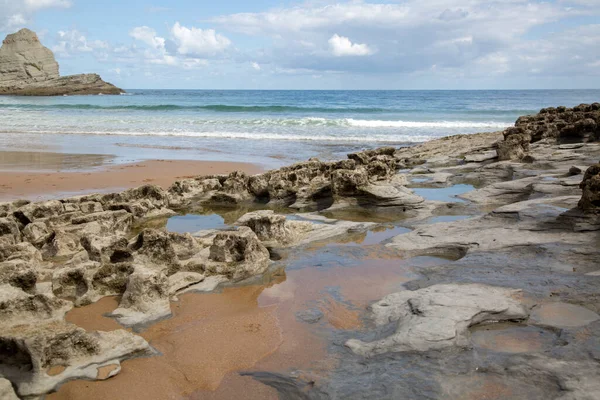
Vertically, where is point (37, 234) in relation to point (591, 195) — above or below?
below

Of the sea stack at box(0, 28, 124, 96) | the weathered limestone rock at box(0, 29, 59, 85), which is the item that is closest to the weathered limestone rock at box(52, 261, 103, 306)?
the sea stack at box(0, 28, 124, 96)

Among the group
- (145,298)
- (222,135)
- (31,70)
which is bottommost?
(145,298)

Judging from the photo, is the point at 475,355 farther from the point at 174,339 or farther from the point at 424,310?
the point at 174,339

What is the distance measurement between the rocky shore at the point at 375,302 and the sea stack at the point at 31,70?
69.4 metres

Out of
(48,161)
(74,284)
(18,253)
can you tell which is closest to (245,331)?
(74,284)

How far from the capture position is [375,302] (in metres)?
4.43

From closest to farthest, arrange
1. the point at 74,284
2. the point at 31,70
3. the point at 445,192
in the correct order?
the point at 74,284 < the point at 445,192 < the point at 31,70

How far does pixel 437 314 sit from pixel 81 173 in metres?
9.83

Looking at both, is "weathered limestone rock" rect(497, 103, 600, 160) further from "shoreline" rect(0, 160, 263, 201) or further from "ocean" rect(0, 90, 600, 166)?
"shoreline" rect(0, 160, 263, 201)

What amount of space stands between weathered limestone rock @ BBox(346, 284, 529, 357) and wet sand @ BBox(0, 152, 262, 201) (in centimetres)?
709

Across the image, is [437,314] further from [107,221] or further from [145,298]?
[107,221]

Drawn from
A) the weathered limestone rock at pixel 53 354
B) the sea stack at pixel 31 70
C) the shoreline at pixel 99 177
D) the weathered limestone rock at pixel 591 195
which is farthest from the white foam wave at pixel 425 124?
the sea stack at pixel 31 70

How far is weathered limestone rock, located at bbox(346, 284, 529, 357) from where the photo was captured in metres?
3.54

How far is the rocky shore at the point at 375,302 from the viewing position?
3.21 metres
